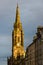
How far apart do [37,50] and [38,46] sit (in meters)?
2.94

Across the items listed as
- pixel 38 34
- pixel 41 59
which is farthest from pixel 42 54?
pixel 38 34

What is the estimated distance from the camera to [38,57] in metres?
96.2

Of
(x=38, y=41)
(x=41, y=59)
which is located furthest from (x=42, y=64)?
(x=38, y=41)

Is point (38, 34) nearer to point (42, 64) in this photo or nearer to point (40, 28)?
point (40, 28)

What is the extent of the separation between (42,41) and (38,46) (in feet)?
17.8

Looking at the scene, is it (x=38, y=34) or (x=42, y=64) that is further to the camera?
(x=38, y=34)

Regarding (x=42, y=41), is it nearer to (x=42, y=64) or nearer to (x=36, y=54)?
(x=42, y=64)

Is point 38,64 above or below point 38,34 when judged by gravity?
below

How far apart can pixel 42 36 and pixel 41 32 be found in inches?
118

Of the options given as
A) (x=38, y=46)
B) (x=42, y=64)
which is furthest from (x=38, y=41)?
(x=42, y=64)

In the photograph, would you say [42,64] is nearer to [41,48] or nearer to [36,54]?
[41,48]

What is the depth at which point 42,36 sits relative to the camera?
90.9 m

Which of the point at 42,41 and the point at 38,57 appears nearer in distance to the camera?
the point at 42,41

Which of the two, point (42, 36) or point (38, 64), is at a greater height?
point (42, 36)
